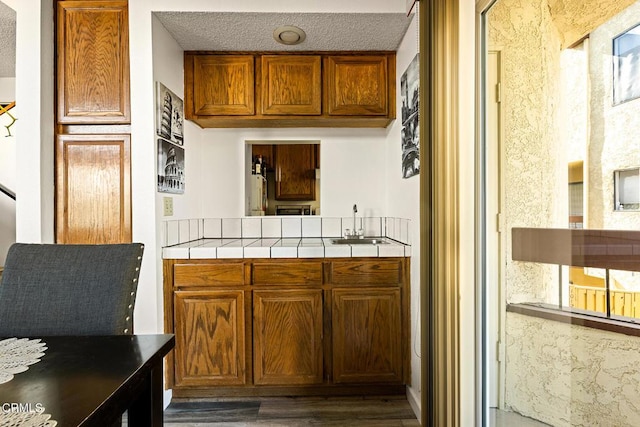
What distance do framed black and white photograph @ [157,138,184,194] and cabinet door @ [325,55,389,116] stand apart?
1.08 metres

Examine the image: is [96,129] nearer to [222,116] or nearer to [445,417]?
[222,116]

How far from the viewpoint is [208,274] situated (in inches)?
87.1

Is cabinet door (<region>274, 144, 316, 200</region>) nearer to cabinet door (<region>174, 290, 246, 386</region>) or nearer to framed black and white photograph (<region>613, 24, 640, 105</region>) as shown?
cabinet door (<region>174, 290, 246, 386</region>)

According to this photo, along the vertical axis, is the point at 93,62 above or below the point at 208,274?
above

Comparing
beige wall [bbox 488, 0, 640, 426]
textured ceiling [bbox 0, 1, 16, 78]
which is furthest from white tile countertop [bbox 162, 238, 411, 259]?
textured ceiling [bbox 0, 1, 16, 78]

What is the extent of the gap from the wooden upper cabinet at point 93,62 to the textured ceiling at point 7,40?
34cm

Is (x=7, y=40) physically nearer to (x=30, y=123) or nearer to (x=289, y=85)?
(x=30, y=123)

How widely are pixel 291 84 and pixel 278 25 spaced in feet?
1.33

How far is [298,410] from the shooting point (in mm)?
2141

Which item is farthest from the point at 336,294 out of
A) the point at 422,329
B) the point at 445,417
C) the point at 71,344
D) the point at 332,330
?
the point at 71,344

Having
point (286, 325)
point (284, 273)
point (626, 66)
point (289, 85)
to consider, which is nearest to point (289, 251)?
point (284, 273)

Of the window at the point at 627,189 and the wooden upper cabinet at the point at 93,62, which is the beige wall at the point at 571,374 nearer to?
the window at the point at 627,189

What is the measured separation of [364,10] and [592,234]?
1.73m
